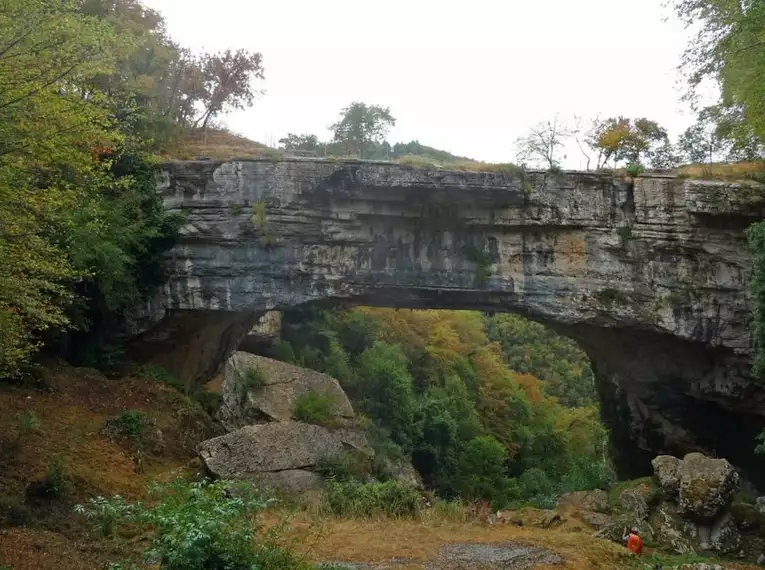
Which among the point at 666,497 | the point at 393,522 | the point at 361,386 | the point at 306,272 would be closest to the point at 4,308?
the point at 393,522

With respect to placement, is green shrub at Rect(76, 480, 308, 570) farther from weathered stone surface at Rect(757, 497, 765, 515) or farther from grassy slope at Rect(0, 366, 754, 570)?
weathered stone surface at Rect(757, 497, 765, 515)

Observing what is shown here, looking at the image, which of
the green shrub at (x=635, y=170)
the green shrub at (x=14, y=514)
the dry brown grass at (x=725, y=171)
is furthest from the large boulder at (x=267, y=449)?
the dry brown grass at (x=725, y=171)

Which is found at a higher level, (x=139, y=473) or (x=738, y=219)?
(x=738, y=219)

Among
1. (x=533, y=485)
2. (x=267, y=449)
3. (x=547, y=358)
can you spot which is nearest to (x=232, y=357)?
(x=267, y=449)

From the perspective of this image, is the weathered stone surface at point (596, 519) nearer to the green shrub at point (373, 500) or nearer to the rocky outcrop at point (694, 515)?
the rocky outcrop at point (694, 515)

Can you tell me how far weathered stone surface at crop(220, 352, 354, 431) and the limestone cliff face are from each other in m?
1.57

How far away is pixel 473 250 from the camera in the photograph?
16.9 meters

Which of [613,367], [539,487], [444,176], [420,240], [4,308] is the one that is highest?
[444,176]

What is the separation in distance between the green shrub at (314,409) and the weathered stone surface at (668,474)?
7.15 m

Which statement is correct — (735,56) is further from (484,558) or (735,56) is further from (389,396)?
(389,396)

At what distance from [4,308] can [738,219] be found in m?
15.3

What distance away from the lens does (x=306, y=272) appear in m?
16.8

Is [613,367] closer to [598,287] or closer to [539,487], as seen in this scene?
[598,287]

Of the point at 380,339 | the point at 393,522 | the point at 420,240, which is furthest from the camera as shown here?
the point at 380,339
